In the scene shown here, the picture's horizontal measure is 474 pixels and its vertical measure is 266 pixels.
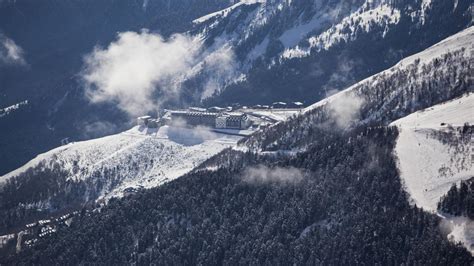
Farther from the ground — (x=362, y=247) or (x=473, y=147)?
(x=473, y=147)

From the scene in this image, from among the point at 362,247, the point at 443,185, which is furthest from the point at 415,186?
the point at 362,247

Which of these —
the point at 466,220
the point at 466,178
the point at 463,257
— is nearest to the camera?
the point at 463,257

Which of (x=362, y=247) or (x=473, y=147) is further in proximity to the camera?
(x=473, y=147)

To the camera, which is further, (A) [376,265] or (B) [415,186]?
(B) [415,186]

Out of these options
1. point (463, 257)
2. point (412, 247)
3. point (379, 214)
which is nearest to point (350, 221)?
point (379, 214)

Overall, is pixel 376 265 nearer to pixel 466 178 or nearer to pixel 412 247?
pixel 412 247

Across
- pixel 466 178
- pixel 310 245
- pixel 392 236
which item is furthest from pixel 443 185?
pixel 310 245

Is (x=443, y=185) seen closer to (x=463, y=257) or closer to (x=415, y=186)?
(x=415, y=186)

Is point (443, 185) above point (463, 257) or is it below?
above

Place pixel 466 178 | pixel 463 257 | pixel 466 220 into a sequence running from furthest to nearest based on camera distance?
pixel 466 178, pixel 466 220, pixel 463 257
